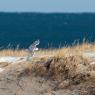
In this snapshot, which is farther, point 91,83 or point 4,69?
point 4,69

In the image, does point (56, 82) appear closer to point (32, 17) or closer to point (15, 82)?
point (15, 82)

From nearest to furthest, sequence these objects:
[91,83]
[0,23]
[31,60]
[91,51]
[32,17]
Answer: [91,83]
[31,60]
[91,51]
[0,23]
[32,17]

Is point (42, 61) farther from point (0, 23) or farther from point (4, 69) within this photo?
point (0, 23)

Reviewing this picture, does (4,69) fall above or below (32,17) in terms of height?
above

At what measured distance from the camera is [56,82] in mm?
11930

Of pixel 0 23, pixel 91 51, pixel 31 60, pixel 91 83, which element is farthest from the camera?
pixel 0 23

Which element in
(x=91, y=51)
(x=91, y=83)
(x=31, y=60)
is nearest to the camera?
(x=91, y=83)

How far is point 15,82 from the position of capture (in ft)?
40.0

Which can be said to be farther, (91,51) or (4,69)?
(91,51)

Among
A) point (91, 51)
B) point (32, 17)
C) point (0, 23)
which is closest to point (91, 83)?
point (91, 51)

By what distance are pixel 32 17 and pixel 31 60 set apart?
90488 mm

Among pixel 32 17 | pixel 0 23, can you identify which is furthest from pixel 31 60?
pixel 32 17

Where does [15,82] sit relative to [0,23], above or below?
above

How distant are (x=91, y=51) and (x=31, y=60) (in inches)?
80.7
